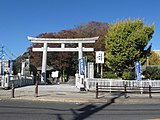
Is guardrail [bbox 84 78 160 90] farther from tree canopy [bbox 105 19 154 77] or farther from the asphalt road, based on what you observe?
Answer: tree canopy [bbox 105 19 154 77]

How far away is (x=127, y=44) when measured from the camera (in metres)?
48.6

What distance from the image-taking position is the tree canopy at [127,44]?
4847 centimetres

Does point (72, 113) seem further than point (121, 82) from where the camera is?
No

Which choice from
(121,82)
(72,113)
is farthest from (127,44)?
(72,113)

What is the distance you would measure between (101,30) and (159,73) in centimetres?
3341

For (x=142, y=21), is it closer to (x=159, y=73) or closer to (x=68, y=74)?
(x=159, y=73)

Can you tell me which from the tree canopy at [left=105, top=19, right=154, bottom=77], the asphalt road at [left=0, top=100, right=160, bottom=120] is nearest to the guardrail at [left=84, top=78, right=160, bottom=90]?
the asphalt road at [left=0, top=100, right=160, bottom=120]

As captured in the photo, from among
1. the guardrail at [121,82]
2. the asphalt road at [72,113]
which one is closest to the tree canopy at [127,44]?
the guardrail at [121,82]

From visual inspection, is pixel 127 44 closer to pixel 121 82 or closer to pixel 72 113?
pixel 121 82

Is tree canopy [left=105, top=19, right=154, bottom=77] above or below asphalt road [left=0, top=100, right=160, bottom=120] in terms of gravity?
above

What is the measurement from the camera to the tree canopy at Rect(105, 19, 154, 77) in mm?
48469

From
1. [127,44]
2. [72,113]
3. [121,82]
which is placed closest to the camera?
[72,113]

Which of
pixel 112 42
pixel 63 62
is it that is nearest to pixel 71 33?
pixel 63 62

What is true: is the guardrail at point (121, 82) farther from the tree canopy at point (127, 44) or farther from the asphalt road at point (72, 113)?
the tree canopy at point (127, 44)
